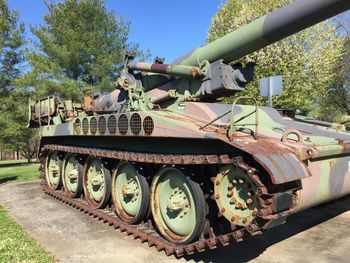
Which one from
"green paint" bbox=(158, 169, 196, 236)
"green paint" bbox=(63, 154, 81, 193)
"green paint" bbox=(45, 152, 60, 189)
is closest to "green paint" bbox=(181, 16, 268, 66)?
"green paint" bbox=(158, 169, 196, 236)

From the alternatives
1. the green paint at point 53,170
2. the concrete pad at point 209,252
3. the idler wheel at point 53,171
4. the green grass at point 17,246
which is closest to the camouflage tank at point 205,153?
the concrete pad at point 209,252

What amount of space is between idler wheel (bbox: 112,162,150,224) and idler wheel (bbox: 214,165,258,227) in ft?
6.37

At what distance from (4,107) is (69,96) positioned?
187 inches

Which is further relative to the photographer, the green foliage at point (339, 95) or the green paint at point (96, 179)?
the green foliage at point (339, 95)

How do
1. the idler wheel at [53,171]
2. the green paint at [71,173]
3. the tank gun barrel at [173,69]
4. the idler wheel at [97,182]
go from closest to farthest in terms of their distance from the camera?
the tank gun barrel at [173,69] < the idler wheel at [97,182] < the green paint at [71,173] < the idler wheel at [53,171]

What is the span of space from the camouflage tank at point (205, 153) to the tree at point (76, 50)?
17.1 meters

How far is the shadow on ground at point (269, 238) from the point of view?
5.80 metres

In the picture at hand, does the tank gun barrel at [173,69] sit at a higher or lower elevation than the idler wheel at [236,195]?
higher

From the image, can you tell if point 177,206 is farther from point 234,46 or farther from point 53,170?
point 53,170

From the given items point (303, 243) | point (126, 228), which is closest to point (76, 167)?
point (126, 228)

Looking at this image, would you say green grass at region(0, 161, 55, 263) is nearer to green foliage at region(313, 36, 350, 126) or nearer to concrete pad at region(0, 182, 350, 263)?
concrete pad at region(0, 182, 350, 263)

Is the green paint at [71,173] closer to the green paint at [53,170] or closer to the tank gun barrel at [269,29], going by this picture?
the green paint at [53,170]

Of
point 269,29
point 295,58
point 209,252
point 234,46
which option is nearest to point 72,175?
point 209,252

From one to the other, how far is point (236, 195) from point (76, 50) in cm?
2265
